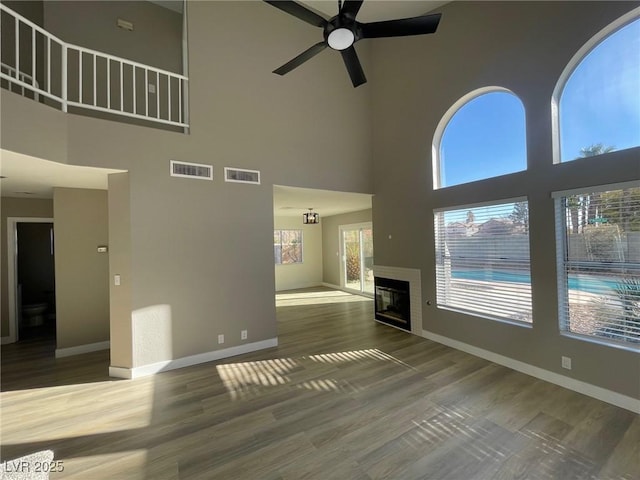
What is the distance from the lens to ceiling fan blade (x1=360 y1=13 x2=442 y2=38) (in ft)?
7.85

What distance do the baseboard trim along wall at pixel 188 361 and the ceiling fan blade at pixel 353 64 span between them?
3.78m

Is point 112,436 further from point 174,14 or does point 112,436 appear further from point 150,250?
point 174,14

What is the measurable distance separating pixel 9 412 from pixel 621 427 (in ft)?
18.6

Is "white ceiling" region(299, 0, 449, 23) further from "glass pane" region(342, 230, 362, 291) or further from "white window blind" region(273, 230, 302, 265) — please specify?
"white window blind" region(273, 230, 302, 265)

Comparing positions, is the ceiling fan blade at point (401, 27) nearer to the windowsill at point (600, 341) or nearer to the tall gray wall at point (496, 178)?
the tall gray wall at point (496, 178)

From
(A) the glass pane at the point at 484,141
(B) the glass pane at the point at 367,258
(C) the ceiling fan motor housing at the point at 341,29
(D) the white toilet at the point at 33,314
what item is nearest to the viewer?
(C) the ceiling fan motor housing at the point at 341,29

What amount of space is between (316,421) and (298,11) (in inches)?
141

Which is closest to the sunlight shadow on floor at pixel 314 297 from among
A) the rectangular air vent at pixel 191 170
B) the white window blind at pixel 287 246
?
the white window blind at pixel 287 246

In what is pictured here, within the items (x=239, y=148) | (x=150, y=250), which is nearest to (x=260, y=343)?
(x=150, y=250)

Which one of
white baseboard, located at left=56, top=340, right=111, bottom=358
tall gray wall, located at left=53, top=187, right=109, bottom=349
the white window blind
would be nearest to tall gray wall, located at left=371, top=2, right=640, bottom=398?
the white window blind

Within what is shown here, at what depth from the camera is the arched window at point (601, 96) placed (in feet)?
8.82

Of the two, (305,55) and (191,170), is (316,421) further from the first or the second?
(305,55)

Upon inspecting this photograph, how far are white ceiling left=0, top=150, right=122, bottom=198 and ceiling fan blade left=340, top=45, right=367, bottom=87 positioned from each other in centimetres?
299

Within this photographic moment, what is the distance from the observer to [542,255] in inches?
129
